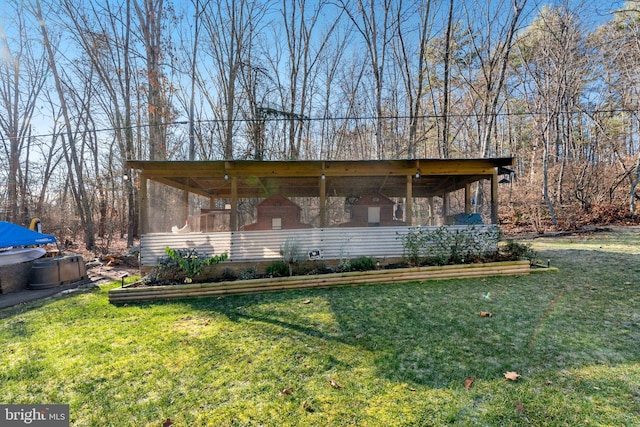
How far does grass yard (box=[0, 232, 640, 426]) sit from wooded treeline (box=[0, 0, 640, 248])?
8621 mm

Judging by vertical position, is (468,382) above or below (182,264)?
below

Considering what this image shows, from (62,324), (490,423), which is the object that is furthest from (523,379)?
(62,324)

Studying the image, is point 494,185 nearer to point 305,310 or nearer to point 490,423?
point 305,310

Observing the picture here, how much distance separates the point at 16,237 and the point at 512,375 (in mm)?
9851

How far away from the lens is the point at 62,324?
13.1 ft

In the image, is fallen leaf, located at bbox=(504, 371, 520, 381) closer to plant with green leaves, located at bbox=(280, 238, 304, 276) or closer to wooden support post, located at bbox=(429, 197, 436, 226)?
plant with green leaves, located at bbox=(280, 238, 304, 276)

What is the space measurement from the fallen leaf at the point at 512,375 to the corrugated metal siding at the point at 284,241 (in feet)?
13.5

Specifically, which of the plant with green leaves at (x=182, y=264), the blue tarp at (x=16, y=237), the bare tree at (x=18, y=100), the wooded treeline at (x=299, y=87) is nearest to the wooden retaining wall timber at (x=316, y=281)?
the plant with green leaves at (x=182, y=264)

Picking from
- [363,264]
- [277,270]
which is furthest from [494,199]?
[277,270]

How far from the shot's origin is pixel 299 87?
47.2 ft

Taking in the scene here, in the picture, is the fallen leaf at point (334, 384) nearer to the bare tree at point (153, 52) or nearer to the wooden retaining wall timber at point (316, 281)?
the wooden retaining wall timber at point (316, 281)

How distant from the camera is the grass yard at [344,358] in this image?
196 cm

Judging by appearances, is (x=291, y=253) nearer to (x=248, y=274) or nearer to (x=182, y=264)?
(x=248, y=274)

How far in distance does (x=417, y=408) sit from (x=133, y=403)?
84.9 inches
